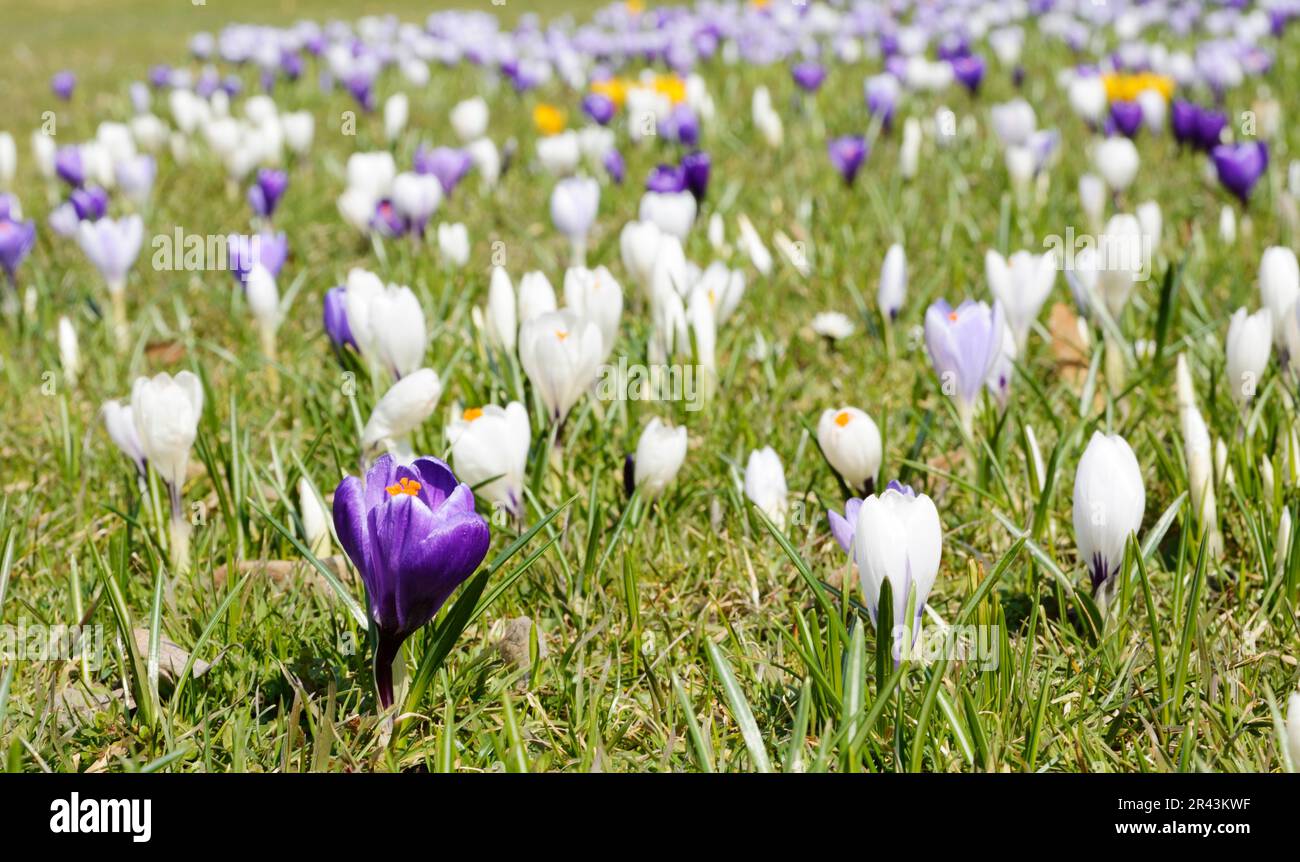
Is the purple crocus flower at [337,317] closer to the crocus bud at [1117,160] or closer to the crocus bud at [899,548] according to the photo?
the crocus bud at [899,548]

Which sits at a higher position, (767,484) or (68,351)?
(68,351)

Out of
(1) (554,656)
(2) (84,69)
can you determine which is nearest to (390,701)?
(1) (554,656)

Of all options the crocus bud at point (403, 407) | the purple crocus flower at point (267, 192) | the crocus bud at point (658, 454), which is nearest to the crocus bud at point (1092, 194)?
the crocus bud at point (658, 454)

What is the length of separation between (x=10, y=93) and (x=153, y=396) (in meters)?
9.21

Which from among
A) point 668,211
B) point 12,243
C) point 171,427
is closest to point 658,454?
point 171,427

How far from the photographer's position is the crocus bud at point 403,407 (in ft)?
7.18

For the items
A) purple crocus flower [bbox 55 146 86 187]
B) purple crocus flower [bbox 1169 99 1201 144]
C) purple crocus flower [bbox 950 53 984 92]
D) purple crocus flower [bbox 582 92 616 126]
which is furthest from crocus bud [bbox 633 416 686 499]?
purple crocus flower [bbox 950 53 984 92]

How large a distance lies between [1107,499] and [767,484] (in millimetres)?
682

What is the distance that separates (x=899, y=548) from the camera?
5.49ft

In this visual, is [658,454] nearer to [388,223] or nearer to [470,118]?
[388,223]

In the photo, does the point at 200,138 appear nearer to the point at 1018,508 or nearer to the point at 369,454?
the point at 369,454

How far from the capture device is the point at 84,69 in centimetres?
1104

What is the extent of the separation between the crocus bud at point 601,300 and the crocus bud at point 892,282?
800mm

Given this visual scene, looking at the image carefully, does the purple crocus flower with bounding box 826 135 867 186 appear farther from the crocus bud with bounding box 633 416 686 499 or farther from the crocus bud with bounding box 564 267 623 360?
the crocus bud with bounding box 633 416 686 499
